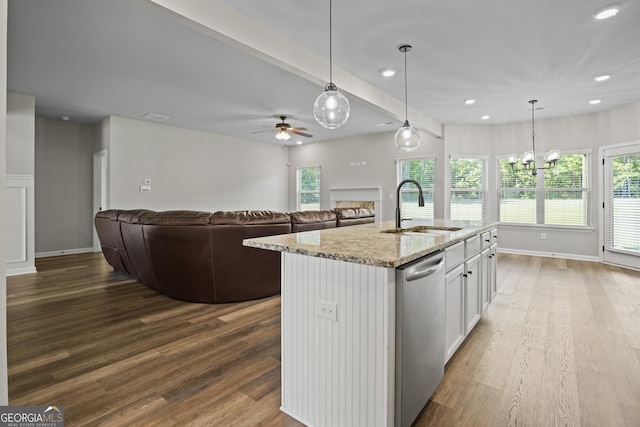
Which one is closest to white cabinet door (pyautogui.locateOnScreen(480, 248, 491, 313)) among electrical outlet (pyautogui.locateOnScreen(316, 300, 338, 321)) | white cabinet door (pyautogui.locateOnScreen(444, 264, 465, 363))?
white cabinet door (pyautogui.locateOnScreen(444, 264, 465, 363))

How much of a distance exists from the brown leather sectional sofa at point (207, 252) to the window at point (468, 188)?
4383mm

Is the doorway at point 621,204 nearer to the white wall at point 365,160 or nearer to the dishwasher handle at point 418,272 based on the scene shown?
the white wall at point 365,160

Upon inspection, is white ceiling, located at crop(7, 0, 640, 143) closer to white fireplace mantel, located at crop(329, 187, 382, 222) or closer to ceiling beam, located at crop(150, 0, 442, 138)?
ceiling beam, located at crop(150, 0, 442, 138)

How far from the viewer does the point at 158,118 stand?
6273 millimetres

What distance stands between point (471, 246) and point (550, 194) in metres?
5.14

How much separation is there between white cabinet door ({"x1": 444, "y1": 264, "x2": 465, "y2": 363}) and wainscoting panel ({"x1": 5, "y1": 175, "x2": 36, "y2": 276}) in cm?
573

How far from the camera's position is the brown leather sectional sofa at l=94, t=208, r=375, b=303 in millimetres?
3180

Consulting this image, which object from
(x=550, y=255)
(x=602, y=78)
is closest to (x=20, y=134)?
(x=602, y=78)

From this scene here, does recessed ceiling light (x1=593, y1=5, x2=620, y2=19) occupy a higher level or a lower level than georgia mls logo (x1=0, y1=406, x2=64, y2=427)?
higher

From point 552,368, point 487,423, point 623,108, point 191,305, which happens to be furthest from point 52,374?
point 623,108

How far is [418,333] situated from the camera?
1493 mm

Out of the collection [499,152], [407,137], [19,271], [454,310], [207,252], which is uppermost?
[499,152]

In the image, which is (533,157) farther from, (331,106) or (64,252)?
(64,252)

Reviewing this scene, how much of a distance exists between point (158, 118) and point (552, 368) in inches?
274
